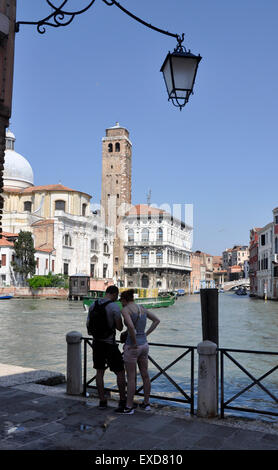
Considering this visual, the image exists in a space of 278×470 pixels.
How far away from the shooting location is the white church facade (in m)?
62.1

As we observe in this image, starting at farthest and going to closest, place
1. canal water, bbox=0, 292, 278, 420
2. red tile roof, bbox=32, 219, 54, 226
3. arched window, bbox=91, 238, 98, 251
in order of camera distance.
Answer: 1. arched window, bbox=91, 238, 98, 251
2. red tile roof, bbox=32, 219, 54, 226
3. canal water, bbox=0, 292, 278, 420

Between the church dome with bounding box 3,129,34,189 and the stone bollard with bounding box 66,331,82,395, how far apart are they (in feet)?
215

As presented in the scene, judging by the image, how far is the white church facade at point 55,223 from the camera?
6212cm

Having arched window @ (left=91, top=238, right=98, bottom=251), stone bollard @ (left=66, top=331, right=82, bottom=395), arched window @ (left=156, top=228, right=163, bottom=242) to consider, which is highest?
arched window @ (left=156, top=228, right=163, bottom=242)

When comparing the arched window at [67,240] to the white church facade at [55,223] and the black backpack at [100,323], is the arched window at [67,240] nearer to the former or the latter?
the white church facade at [55,223]

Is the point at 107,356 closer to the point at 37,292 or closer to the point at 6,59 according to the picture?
the point at 6,59

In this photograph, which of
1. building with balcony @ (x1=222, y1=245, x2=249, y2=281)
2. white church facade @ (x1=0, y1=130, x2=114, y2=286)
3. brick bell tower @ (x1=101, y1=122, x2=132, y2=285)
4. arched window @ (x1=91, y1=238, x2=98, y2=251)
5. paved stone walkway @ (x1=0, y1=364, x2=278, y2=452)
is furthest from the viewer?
building with balcony @ (x1=222, y1=245, x2=249, y2=281)

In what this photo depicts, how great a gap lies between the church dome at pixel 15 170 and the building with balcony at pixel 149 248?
790 inches

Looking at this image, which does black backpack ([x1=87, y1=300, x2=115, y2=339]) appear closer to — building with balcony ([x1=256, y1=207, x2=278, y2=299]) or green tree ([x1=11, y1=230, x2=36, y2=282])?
building with balcony ([x1=256, y1=207, x2=278, y2=299])

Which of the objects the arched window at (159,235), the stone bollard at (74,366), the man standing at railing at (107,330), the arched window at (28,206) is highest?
the arched window at (28,206)

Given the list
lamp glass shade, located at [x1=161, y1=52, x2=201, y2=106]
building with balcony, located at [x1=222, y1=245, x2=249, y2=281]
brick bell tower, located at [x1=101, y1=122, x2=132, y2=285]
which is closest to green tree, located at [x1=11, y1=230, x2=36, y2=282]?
brick bell tower, located at [x1=101, y1=122, x2=132, y2=285]

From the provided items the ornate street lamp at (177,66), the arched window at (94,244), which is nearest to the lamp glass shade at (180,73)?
the ornate street lamp at (177,66)

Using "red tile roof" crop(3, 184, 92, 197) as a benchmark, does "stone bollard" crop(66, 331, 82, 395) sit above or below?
below

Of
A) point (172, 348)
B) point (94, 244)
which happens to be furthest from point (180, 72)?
point (94, 244)
